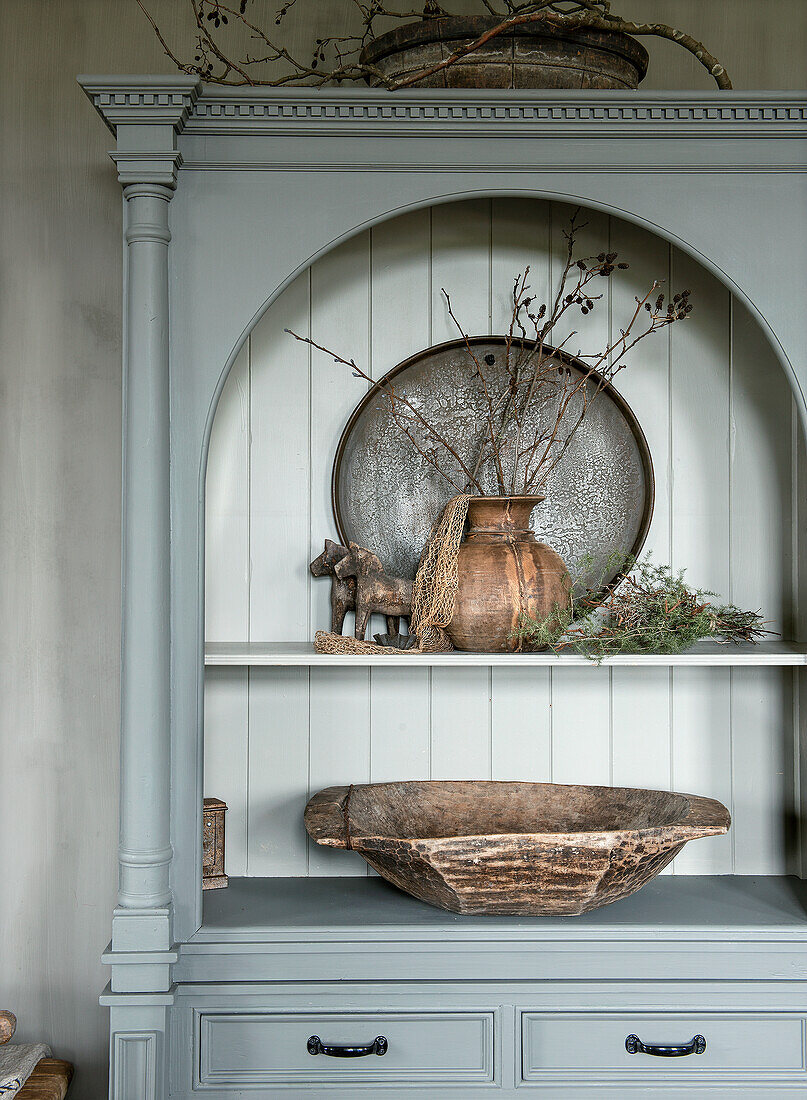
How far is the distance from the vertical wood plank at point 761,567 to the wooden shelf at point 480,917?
0.16 m

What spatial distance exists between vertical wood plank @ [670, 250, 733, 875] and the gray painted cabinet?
42cm

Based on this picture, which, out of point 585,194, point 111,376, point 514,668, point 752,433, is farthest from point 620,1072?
point 111,376

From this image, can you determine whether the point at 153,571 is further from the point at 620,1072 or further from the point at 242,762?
the point at 620,1072

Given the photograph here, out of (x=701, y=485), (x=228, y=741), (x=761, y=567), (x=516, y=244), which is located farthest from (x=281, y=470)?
(x=761, y=567)

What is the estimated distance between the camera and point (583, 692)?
7.18ft

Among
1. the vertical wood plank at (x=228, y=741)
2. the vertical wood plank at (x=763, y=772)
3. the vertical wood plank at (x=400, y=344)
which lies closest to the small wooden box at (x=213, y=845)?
the vertical wood plank at (x=228, y=741)

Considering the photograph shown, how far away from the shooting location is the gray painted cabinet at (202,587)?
169 centimetres

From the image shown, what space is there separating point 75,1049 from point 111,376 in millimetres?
1499

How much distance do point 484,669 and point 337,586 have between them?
1.27ft

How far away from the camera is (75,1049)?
2.15m

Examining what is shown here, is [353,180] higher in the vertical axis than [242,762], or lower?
higher

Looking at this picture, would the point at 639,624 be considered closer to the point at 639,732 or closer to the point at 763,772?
the point at 639,732

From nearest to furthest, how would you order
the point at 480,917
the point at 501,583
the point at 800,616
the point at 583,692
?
the point at 480,917 → the point at 501,583 → the point at 800,616 → the point at 583,692

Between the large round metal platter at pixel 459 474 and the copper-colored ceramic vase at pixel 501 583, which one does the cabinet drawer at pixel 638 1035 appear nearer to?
the copper-colored ceramic vase at pixel 501 583
